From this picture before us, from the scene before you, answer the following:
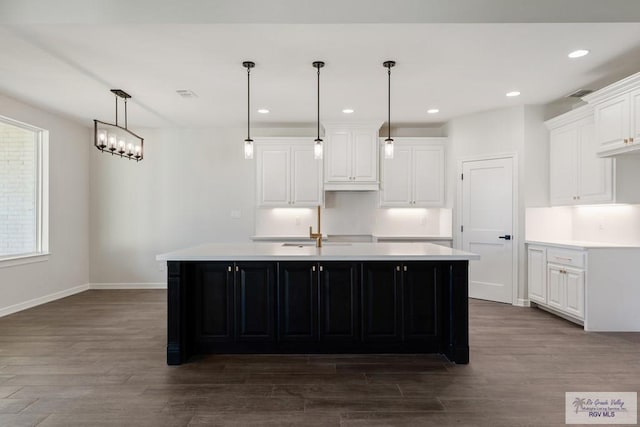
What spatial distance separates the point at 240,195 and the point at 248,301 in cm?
334

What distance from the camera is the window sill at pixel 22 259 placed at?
4.66 metres

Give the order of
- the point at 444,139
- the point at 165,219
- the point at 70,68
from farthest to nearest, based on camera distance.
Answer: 1. the point at 165,219
2. the point at 444,139
3. the point at 70,68

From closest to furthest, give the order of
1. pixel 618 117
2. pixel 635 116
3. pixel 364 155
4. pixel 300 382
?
pixel 300 382 → pixel 635 116 → pixel 618 117 → pixel 364 155

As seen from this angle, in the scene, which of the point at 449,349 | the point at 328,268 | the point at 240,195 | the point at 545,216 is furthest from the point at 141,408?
the point at 545,216

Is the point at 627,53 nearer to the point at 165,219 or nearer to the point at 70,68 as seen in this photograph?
the point at 70,68

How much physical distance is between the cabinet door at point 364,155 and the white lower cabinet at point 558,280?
2.42 m

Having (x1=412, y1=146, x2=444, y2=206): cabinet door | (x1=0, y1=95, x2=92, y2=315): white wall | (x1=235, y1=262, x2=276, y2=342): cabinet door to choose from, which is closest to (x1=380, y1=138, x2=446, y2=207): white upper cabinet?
(x1=412, y1=146, x2=444, y2=206): cabinet door

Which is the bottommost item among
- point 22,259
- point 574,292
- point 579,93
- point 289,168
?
point 574,292

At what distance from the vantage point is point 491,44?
322 cm

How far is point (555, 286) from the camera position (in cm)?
447

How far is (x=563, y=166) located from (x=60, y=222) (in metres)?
7.08

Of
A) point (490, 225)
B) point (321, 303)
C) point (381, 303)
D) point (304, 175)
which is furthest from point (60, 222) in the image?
point (490, 225)

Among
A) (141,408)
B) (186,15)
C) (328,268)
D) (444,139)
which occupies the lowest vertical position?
(141,408)

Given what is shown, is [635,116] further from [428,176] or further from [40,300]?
[40,300]
